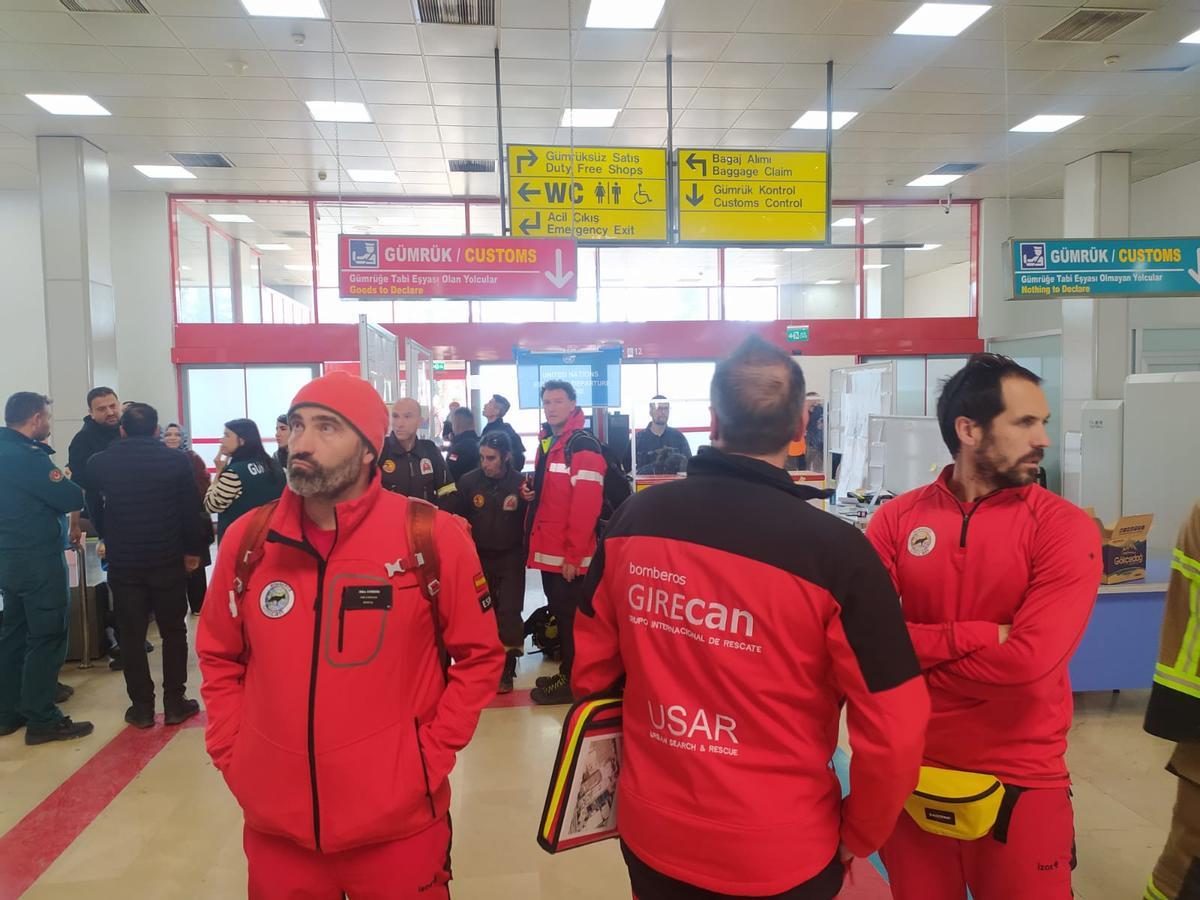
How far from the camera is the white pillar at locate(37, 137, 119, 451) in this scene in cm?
743

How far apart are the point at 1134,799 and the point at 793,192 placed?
4.55 m

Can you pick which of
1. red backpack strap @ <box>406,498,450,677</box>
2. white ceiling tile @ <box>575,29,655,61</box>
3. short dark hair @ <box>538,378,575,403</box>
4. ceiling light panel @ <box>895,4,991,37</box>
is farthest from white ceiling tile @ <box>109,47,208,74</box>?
red backpack strap @ <box>406,498,450,677</box>

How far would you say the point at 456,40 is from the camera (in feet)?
19.4

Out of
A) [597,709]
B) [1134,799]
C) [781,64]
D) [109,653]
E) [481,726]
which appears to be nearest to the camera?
[597,709]

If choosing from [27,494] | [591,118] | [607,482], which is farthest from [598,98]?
[27,494]

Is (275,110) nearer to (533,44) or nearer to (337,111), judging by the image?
(337,111)

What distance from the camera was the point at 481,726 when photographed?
3.94 metres

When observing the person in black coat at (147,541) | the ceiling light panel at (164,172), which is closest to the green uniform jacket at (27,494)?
the person in black coat at (147,541)

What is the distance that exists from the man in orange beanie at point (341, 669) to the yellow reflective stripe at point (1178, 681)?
1517mm

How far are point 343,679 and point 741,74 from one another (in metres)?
6.47

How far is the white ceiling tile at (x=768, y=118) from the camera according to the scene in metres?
7.48

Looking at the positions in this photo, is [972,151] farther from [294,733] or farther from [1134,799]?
[294,733]

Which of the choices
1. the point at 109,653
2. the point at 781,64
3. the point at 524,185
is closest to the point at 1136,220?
the point at 781,64

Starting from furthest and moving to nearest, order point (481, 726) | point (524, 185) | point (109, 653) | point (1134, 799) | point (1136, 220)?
point (1136, 220), point (524, 185), point (109, 653), point (481, 726), point (1134, 799)
